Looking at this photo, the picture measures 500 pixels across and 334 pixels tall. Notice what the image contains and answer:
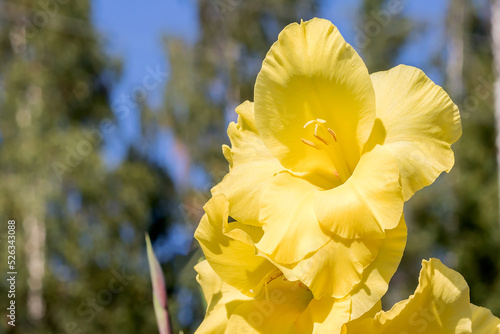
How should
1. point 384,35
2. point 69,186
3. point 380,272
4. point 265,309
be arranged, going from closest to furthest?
point 380,272, point 265,309, point 69,186, point 384,35

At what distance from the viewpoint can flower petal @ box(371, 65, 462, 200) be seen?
0.65 metres

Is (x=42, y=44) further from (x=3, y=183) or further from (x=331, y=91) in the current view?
(x=331, y=91)

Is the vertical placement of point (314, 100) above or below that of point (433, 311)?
above

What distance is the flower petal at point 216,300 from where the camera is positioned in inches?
29.8

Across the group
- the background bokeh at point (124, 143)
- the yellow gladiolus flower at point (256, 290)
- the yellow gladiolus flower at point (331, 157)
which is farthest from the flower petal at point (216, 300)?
the background bokeh at point (124, 143)

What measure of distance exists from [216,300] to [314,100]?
1.05 feet

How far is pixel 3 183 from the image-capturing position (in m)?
10.4

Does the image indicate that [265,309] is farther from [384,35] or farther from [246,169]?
[384,35]

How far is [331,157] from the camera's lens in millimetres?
811

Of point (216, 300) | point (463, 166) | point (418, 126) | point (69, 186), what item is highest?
point (418, 126)

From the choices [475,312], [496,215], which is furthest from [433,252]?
[475,312]

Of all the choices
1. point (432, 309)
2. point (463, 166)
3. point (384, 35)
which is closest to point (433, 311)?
point (432, 309)

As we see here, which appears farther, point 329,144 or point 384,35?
point 384,35

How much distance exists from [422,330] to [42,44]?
1244 centimetres
